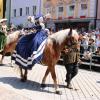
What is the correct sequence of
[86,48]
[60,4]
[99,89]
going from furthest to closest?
[60,4] → [86,48] → [99,89]

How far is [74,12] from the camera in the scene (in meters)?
41.4

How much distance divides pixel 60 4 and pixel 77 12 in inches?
142

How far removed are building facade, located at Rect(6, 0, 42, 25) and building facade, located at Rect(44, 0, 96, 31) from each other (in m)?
1.88

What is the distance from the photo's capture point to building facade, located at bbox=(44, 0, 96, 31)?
38.8 meters

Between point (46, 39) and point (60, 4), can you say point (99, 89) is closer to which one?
point (46, 39)

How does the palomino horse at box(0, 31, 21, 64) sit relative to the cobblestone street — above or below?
above

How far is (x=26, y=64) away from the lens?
9938 mm

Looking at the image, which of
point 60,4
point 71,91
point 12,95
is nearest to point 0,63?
point 71,91

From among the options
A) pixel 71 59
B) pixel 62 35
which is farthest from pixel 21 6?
pixel 62 35

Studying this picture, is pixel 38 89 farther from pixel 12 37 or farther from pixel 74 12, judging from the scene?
pixel 74 12

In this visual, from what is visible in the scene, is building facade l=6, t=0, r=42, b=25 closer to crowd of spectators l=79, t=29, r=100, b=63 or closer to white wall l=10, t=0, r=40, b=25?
white wall l=10, t=0, r=40, b=25

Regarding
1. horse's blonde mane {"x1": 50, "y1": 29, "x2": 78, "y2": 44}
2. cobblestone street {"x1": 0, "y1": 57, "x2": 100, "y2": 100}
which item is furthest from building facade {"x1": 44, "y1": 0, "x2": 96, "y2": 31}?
horse's blonde mane {"x1": 50, "y1": 29, "x2": 78, "y2": 44}

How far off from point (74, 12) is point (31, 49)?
1259 inches

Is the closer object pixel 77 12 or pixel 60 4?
pixel 77 12
